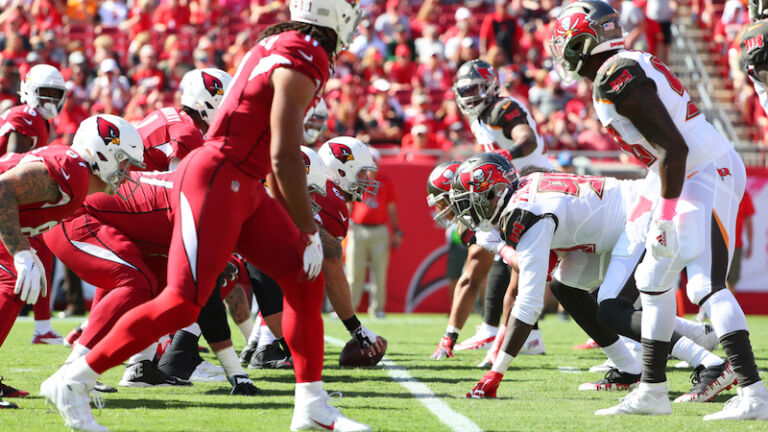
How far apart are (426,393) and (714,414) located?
162cm

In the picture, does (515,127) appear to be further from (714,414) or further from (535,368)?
(714,414)

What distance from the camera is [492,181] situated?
5578 millimetres

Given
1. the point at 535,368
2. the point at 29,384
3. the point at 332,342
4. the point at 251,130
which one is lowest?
the point at 332,342


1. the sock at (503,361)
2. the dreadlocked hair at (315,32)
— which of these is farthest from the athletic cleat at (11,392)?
the sock at (503,361)

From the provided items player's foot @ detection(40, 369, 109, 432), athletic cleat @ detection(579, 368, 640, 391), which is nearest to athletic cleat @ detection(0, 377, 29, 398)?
player's foot @ detection(40, 369, 109, 432)

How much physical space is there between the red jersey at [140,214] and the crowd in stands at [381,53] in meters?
8.27

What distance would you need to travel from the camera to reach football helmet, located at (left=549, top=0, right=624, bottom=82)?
476cm

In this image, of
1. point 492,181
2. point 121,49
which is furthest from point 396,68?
point 492,181

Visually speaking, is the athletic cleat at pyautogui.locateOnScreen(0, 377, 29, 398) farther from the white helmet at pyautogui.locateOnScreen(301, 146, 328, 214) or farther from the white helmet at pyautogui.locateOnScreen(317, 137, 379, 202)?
the white helmet at pyautogui.locateOnScreen(317, 137, 379, 202)

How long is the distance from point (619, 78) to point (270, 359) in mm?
3468

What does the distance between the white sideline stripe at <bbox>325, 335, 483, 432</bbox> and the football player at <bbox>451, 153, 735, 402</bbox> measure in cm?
29

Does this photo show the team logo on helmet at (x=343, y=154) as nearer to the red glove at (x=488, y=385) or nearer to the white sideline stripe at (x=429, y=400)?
the white sideline stripe at (x=429, y=400)

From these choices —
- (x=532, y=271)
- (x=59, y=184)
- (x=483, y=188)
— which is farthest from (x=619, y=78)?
(x=59, y=184)

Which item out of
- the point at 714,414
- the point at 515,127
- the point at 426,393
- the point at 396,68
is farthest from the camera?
the point at 396,68
